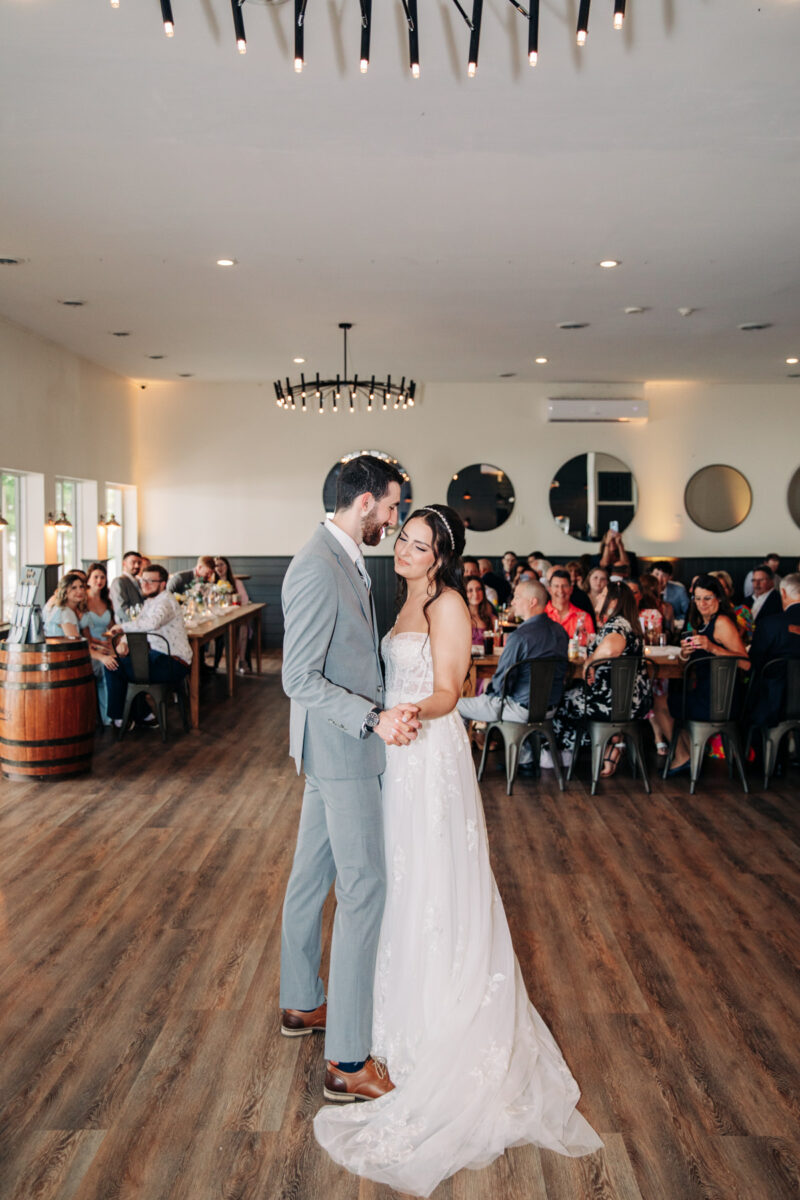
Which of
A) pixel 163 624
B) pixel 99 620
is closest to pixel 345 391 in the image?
pixel 99 620

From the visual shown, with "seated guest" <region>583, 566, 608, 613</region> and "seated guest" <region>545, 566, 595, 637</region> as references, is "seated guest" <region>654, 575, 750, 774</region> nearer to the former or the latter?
"seated guest" <region>545, 566, 595, 637</region>

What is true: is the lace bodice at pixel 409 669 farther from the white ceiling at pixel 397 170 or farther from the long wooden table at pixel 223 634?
the long wooden table at pixel 223 634

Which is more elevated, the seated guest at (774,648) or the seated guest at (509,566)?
the seated guest at (509,566)

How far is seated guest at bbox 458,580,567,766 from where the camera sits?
5840 millimetres

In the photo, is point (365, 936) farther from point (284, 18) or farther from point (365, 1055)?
point (284, 18)

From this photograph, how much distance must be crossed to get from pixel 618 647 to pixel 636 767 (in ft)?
3.34

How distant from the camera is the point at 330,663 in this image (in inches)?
105

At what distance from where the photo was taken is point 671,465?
42.0ft

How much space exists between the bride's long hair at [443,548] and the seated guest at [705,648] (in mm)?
3343

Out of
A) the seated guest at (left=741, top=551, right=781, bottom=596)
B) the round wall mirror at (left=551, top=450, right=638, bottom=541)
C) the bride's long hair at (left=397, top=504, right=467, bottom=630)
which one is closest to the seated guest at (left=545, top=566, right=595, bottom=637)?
the bride's long hair at (left=397, top=504, right=467, bottom=630)

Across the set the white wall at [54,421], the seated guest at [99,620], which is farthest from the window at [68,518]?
the seated guest at [99,620]

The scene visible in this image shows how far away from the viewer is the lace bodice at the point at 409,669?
9.39 feet

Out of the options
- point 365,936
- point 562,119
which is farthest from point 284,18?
point 365,936

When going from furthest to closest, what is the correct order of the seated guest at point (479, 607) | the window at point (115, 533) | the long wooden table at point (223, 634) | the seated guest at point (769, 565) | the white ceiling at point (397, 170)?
the window at point (115, 533), the seated guest at point (769, 565), the long wooden table at point (223, 634), the seated guest at point (479, 607), the white ceiling at point (397, 170)
